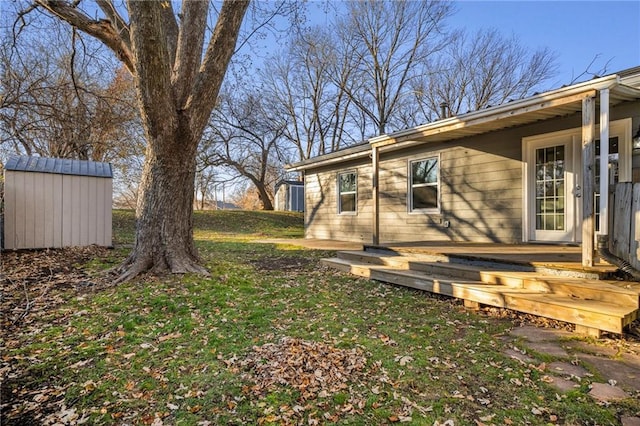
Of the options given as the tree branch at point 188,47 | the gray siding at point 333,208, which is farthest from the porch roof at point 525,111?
the tree branch at point 188,47

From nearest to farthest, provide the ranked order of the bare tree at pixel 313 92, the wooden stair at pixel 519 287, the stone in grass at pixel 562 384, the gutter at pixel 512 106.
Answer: the stone in grass at pixel 562 384
the wooden stair at pixel 519 287
the gutter at pixel 512 106
the bare tree at pixel 313 92

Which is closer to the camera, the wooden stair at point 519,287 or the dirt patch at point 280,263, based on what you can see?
the wooden stair at point 519,287

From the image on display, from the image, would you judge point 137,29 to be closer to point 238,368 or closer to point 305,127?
point 238,368

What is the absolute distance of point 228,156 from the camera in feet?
67.6

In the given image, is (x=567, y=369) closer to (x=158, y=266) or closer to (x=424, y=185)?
(x=158, y=266)

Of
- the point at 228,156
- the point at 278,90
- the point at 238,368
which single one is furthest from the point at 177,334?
the point at 278,90

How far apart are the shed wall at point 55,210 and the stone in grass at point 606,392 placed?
7.53m

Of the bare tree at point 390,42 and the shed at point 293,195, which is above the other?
the bare tree at point 390,42

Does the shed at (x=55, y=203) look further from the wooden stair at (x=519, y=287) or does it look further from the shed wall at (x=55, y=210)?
the wooden stair at (x=519, y=287)

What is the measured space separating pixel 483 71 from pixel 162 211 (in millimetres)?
21512

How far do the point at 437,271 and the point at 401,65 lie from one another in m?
18.5

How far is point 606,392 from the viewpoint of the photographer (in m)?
2.18

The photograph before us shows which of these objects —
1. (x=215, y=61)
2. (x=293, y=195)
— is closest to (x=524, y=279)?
(x=215, y=61)

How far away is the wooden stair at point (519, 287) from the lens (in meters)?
2.99
